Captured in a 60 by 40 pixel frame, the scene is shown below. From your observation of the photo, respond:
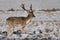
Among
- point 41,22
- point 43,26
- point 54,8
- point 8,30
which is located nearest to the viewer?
point 8,30

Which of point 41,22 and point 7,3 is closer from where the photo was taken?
point 41,22

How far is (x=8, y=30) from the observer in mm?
3045

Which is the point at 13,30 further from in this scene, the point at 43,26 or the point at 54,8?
the point at 54,8

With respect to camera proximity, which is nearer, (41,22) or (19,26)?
(19,26)

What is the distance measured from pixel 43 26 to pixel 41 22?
232 millimetres

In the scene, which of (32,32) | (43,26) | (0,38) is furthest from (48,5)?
(0,38)

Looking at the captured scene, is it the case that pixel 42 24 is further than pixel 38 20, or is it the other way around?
pixel 38 20

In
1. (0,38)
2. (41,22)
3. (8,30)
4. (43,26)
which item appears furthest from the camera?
(41,22)

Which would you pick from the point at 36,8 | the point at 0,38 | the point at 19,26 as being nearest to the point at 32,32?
the point at 19,26

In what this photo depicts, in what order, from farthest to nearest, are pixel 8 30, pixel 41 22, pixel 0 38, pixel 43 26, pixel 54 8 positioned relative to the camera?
pixel 54 8 < pixel 41 22 < pixel 43 26 < pixel 8 30 < pixel 0 38

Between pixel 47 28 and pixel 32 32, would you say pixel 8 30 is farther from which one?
pixel 47 28

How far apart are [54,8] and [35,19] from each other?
2.77ft

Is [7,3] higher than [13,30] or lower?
higher

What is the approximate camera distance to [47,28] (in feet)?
10.4
